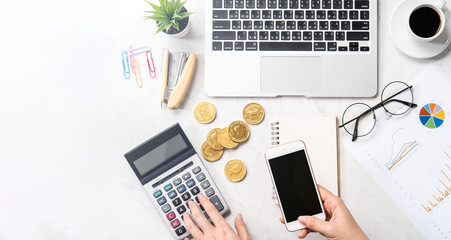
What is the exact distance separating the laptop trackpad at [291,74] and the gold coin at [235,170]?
0.18 m

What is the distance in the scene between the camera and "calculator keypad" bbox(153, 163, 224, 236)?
904mm

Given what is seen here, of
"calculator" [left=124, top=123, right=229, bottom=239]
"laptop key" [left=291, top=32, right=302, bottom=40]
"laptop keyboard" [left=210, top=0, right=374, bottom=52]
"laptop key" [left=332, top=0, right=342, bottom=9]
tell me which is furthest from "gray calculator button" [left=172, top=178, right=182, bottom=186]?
"laptop key" [left=332, top=0, right=342, bottom=9]

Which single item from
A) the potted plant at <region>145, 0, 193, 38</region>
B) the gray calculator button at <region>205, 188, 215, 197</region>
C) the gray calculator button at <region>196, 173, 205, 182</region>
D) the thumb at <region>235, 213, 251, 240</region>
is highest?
the potted plant at <region>145, 0, 193, 38</region>

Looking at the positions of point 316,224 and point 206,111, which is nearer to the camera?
point 316,224

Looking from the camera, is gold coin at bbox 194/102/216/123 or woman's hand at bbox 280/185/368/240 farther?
gold coin at bbox 194/102/216/123

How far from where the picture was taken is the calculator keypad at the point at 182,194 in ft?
2.97

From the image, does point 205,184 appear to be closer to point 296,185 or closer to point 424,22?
point 296,185

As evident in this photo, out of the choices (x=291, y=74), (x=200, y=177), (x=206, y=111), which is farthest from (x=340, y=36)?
(x=200, y=177)

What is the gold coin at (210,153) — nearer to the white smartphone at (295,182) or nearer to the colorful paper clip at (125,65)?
the white smartphone at (295,182)

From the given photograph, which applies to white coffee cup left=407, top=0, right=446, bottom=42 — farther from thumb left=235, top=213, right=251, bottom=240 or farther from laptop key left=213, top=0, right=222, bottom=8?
thumb left=235, top=213, right=251, bottom=240

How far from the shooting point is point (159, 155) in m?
0.91

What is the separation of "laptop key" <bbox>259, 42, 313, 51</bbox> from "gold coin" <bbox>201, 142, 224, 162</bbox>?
0.84 ft

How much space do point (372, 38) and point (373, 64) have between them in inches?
2.3

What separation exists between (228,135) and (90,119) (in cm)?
33
